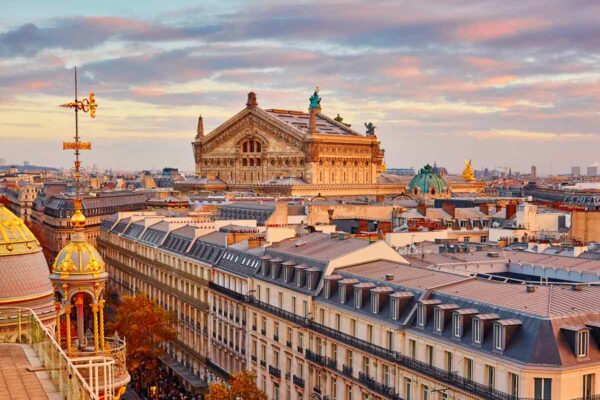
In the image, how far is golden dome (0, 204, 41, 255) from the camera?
41281 millimetres

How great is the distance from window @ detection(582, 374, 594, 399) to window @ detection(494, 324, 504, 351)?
3510 mm

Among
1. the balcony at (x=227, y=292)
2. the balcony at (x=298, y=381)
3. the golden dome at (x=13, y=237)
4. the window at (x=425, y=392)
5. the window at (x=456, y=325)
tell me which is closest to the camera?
the window at (x=456, y=325)

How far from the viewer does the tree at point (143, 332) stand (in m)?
71.1

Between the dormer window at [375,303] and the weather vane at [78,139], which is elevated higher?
the weather vane at [78,139]

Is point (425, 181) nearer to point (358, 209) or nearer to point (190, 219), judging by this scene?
point (358, 209)

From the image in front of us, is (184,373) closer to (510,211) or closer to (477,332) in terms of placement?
(510,211)

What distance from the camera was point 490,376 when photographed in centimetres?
3675

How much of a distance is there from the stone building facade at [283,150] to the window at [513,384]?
11132 cm

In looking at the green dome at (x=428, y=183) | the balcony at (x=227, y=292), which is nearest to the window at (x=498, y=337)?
the balcony at (x=227, y=292)

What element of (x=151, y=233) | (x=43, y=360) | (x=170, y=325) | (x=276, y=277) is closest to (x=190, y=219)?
(x=151, y=233)

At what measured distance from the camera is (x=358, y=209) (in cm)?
10412

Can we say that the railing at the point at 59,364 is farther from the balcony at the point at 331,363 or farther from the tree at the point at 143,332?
the tree at the point at 143,332

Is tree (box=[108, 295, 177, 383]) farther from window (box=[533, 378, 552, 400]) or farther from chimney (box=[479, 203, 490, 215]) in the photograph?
chimney (box=[479, 203, 490, 215])

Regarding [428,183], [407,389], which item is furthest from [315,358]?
[428,183]
